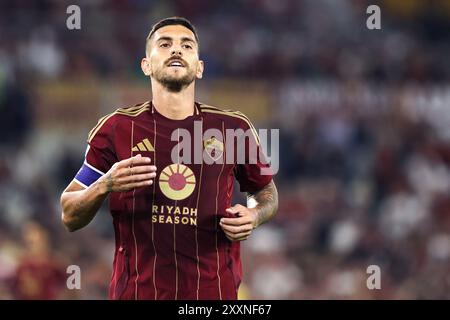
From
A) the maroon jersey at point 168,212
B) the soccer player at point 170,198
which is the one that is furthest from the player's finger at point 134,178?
the maroon jersey at point 168,212

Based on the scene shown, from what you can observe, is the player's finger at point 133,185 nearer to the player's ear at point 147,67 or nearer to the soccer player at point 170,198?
the soccer player at point 170,198

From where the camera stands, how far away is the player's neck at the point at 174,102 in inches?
186

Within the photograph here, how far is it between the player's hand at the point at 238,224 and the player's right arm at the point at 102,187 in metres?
0.41

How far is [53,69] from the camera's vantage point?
11984 mm

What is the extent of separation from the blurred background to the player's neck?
4439 mm

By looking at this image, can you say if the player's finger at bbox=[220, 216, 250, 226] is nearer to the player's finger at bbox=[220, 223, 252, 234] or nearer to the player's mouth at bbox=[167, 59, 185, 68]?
the player's finger at bbox=[220, 223, 252, 234]

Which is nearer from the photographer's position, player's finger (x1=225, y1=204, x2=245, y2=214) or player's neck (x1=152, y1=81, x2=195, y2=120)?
player's finger (x1=225, y1=204, x2=245, y2=214)

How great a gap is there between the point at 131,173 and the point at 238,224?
556 mm

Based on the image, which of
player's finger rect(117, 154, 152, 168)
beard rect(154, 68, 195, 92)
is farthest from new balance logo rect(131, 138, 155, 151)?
player's finger rect(117, 154, 152, 168)

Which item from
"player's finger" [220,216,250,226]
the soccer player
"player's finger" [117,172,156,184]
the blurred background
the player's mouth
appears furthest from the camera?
the blurred background

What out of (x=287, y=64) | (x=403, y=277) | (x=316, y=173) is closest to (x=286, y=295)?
(x=403, y=277)

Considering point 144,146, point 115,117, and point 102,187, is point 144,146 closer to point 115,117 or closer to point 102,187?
point 115,117

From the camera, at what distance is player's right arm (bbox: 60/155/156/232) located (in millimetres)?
4230

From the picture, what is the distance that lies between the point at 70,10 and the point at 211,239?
8.60 metres
